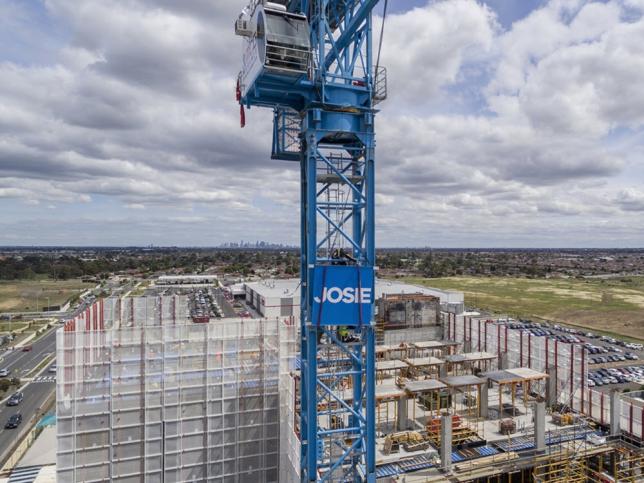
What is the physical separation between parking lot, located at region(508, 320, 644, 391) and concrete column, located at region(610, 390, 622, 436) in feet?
92.5

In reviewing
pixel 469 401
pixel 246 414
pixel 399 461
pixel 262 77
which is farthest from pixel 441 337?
pixel 262 77

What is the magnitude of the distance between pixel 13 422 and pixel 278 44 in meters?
44.0

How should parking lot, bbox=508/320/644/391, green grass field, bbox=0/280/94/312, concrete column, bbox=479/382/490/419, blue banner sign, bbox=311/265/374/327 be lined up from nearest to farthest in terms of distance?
blue banner sign, bbox=311/265/374/327
concrete column, bbox=479/382/490/419
parking lot, bbox=508/320/644/391
green grass field, bbox=0/280/94/312

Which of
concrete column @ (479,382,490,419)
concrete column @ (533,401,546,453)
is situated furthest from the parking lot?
concrete column @ (533,401,546,453)

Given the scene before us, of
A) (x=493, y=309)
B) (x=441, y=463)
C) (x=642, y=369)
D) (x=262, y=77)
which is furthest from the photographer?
(x=493, y=309)

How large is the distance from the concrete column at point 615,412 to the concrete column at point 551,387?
5411 millimetres

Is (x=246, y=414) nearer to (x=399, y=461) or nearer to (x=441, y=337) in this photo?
(x=399, y=461)

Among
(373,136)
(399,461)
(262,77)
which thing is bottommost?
(399,461)

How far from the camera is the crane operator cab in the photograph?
14.4 meters

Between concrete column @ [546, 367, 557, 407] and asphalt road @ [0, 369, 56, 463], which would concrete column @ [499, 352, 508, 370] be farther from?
asphalt road @ [0, 369, 56, 463]

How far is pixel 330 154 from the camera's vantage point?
16.6m

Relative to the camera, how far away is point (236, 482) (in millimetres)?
20844

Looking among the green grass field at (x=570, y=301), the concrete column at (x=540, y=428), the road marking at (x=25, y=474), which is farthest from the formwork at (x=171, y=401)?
the green grass field at (x=570, y=301)

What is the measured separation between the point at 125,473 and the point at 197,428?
12.3 feet
